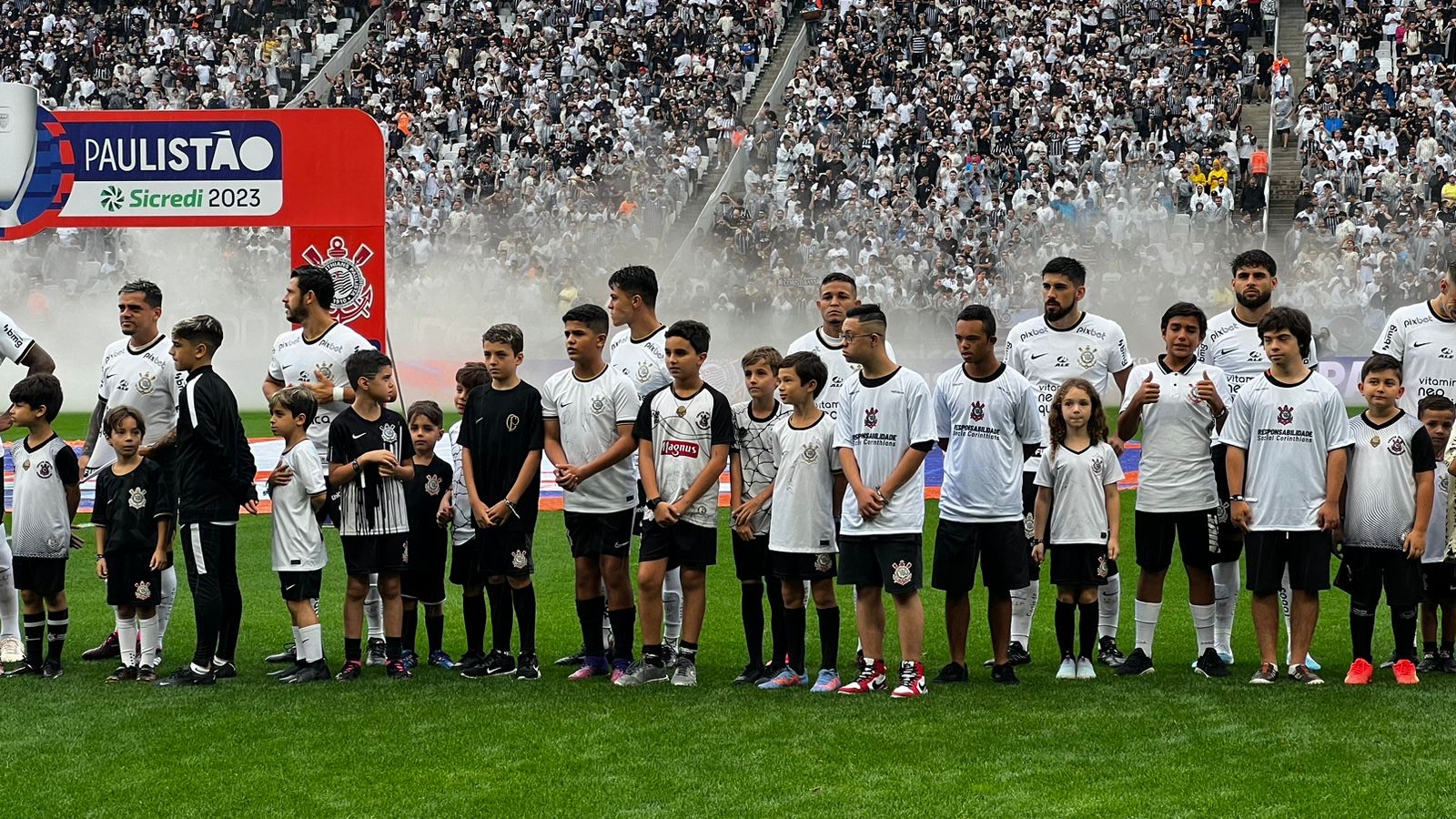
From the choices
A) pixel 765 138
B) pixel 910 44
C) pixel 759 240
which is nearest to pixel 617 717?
pixel 759 240

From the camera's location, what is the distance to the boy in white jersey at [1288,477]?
7617 millimetres

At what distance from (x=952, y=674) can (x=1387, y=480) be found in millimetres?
2245

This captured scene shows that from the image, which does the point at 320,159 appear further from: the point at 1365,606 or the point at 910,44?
the point at 910,44

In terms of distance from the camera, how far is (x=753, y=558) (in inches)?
316

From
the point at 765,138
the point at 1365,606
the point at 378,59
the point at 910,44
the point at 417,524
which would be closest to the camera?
the point at 1365,606

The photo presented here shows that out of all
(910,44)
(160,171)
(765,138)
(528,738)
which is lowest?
(528,738)

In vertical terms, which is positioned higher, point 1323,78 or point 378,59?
point 378,59

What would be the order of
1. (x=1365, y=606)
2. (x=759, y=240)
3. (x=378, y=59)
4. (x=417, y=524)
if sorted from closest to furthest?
(x=1365, y=606) → (x=417, y=524) → (x=759, y=240) → (x=378, y=59)

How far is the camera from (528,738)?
6.67 meters

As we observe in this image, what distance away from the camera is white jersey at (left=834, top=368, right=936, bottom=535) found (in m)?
7.50

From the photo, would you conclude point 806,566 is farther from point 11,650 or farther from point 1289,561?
point 11,650

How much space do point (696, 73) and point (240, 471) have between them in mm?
29340

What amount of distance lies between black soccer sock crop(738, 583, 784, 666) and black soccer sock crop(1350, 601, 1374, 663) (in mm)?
2748

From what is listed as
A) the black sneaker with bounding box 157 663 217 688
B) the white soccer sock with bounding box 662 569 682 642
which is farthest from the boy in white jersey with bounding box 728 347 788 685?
the black sneaker with bounding box 157 663 217 688
